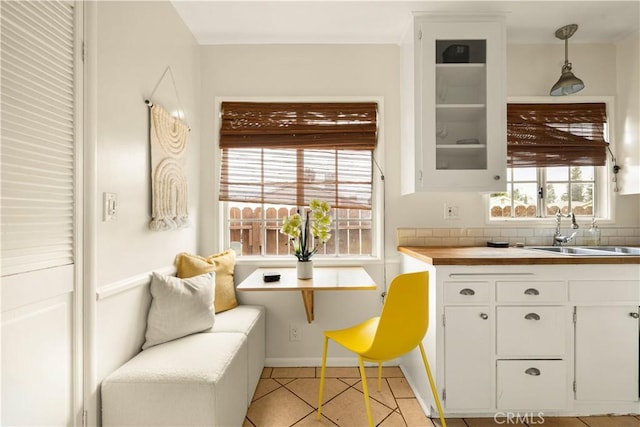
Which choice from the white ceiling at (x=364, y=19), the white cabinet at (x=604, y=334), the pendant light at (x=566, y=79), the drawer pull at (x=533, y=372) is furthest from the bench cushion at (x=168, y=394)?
the pendant light at (x=566, y=79)

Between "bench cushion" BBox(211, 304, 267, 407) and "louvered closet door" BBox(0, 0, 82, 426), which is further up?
"louvered closet door" BBox(0, 0, 82, 426)

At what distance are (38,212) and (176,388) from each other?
2.90 feet

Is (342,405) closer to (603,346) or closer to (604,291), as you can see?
(603,346)

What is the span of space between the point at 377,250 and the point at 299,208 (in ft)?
2.39

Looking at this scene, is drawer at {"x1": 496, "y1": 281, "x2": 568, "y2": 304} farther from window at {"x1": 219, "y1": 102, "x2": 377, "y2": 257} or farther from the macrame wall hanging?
the macrame wall hanging

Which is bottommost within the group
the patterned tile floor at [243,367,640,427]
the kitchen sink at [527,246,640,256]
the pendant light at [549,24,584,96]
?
the patterned tile floor at [243,367,640,427]

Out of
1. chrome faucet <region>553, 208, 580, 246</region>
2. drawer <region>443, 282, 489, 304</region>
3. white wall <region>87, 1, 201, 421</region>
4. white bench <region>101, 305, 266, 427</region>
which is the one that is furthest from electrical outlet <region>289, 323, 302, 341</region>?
chrome faucet <region>553, 208, 580, 246</region>

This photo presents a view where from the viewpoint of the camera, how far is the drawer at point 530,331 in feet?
6.09

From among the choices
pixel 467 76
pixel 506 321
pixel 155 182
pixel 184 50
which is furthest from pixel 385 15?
pixel 506 321

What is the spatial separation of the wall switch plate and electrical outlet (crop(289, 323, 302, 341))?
1.54 m

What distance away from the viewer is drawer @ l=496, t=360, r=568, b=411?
1857 mm

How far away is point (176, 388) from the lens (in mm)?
1391

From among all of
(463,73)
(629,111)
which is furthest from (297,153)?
(629,111)

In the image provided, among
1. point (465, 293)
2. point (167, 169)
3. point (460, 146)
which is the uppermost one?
point (460, 146)
